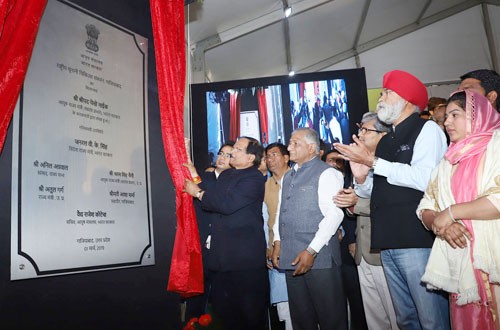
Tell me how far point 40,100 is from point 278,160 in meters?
1.93

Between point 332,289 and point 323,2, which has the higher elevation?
point 323,2

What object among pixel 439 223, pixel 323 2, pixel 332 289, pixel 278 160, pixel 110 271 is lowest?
pixel 332 289

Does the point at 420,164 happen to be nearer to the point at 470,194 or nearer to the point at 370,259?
the point at 470,194

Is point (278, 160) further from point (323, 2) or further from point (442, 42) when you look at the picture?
point (442, 42)

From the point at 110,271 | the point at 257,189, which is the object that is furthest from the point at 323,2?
the point at 110,271

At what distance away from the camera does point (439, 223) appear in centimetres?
177

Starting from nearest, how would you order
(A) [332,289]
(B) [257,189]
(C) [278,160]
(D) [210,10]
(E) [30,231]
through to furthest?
(E) [30,231] < (A) [332,289] < (B) [257,189] < (C) [278,160] < (D) [210,10]

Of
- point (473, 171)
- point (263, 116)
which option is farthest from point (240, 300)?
point (263, 116)

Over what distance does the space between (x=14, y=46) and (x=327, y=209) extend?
182cm

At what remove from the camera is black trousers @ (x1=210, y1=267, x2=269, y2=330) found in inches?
93.4

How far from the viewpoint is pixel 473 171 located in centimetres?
180

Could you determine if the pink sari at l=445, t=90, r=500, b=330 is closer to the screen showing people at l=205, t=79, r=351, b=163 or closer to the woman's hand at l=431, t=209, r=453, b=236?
the woman's hand at l=431, t=209, r=453, b=236

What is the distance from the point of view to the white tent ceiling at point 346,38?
5.71 meters

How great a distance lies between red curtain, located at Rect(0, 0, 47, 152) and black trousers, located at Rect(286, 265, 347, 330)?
1735 millimetres
